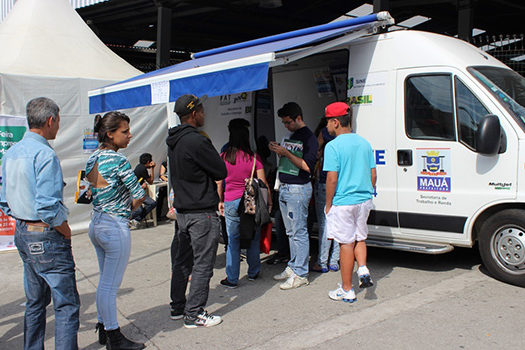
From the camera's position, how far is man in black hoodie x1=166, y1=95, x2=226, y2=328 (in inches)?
157

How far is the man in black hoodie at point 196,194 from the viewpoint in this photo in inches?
Answer: 157

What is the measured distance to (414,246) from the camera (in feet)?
17.1

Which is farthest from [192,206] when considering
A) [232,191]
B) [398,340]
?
[398,340]

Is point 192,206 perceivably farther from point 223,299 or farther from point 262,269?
point 262,269

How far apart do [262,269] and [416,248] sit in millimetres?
1785

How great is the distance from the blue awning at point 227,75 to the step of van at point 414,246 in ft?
7.22

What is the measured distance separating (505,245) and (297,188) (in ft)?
6.89

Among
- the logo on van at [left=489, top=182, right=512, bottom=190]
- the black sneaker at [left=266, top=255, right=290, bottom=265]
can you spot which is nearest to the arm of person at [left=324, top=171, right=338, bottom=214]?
the logo on van at [left=489, top=182, right=512, bottom=190]

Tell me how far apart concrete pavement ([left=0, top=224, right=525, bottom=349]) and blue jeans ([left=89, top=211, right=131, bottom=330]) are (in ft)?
1.62

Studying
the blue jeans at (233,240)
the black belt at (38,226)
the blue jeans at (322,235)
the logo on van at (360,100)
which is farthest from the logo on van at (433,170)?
the black belt at (38,226)

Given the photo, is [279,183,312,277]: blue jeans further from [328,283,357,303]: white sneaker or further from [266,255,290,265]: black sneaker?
[266,255,290,265]: black sneaker

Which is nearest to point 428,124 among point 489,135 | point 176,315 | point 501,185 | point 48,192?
point 489,135

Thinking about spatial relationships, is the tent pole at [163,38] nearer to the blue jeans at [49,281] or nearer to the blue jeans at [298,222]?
the blue jeans at [298,222]

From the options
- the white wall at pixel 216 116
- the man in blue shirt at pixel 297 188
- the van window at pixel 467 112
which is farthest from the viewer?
the white wall at pixel 216 116
